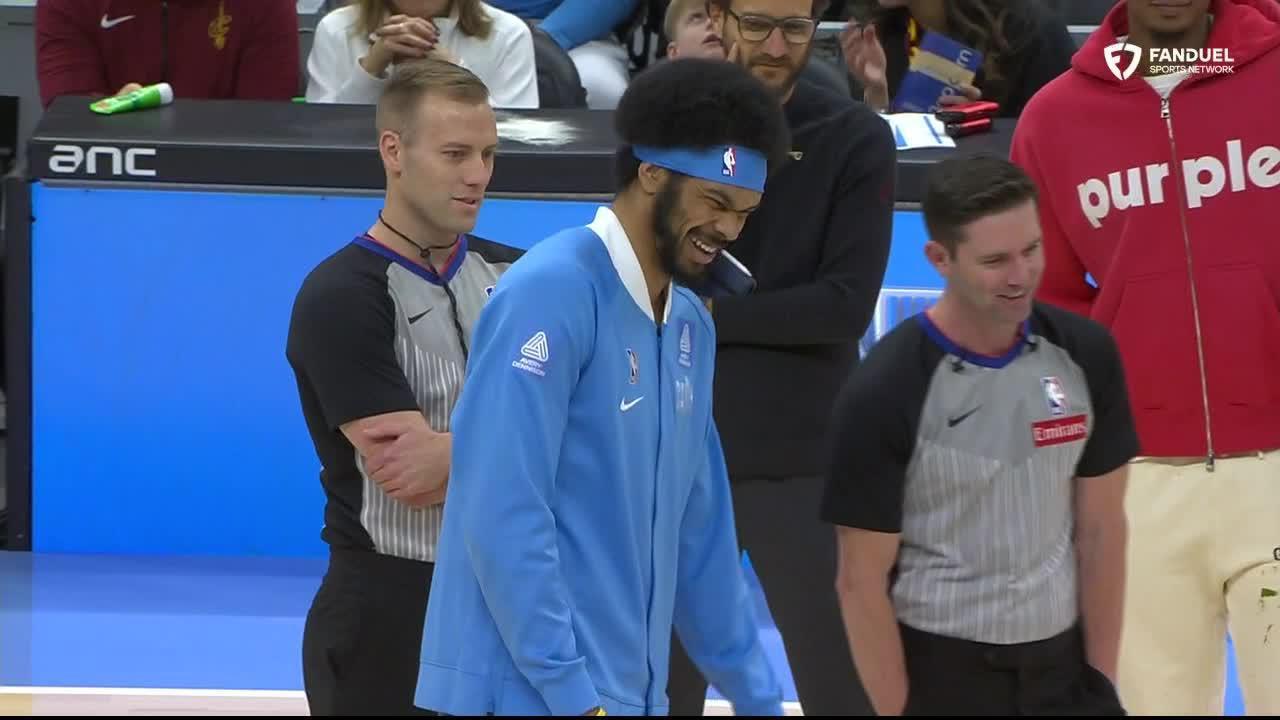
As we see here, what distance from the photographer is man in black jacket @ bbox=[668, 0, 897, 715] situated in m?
3.73

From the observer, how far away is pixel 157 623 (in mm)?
5547

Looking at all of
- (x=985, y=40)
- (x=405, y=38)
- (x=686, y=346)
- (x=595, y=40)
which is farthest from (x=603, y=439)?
(x=595, y=40)

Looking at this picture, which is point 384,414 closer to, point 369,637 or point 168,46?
point 369,637

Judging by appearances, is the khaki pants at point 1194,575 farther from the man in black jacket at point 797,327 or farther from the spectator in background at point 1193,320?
the man in black jacket at point 797,327

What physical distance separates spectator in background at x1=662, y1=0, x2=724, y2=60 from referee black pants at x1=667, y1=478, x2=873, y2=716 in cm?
112

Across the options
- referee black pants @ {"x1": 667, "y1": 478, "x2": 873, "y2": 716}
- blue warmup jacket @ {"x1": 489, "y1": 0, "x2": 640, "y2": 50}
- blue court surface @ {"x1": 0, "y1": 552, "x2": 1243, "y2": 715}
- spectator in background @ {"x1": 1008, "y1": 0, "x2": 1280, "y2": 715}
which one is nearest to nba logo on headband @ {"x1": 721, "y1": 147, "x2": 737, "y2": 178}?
referee black pants @ {"x1": 667, "y1": 478, "x2": 873, "y2": 716}

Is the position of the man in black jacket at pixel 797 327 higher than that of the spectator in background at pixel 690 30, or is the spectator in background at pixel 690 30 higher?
the spectator in background at pixel 690 30

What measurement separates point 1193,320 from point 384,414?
5.20 feet

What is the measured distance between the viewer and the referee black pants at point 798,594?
12.2 feet

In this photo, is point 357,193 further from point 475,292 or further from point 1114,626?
point 1114,626

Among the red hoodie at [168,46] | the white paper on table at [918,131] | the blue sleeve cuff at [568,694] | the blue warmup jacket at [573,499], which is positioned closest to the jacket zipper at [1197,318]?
the blue warmup jacket at [573,499]

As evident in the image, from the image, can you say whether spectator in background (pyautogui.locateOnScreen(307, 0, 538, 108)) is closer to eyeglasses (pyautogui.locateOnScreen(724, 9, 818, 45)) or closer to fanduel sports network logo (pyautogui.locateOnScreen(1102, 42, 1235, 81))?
eyeglasses (pyautogui.locateOnScreen(724, 9, 818, 45))

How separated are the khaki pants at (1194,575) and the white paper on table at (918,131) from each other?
2207mm

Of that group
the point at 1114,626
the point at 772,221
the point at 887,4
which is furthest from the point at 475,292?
the point at 887,4
